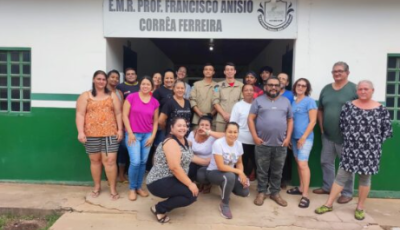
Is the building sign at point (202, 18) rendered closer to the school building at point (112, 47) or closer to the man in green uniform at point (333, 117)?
the school building at point (112, 47)

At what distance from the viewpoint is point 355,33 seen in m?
4.73

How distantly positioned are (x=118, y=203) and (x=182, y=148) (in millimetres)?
1274

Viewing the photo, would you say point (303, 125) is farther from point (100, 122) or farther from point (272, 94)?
point (100, 122)

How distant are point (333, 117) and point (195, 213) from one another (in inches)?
84.0

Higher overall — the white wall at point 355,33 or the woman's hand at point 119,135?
the white wall at point 355,33

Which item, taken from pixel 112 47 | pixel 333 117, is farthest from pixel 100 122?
pixel 333 117

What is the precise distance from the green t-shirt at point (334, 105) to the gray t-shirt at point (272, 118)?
2.02ft

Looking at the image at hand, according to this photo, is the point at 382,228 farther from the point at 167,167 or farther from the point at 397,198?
the point at 167,167

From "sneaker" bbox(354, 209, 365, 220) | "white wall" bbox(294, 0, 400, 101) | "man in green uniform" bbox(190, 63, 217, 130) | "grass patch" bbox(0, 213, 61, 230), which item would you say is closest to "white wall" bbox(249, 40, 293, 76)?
Result: "white wall" bbox(294, 0, 400, 101)

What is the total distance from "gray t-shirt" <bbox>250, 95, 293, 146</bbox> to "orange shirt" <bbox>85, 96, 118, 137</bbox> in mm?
1807

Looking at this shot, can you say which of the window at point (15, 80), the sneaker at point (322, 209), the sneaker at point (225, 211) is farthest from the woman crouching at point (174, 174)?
the window at point (15, 80)

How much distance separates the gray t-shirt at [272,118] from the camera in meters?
4.00

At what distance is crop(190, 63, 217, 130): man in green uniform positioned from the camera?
4.59m

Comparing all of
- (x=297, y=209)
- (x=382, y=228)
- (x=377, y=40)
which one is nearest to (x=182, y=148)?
(x=297, y=209)
